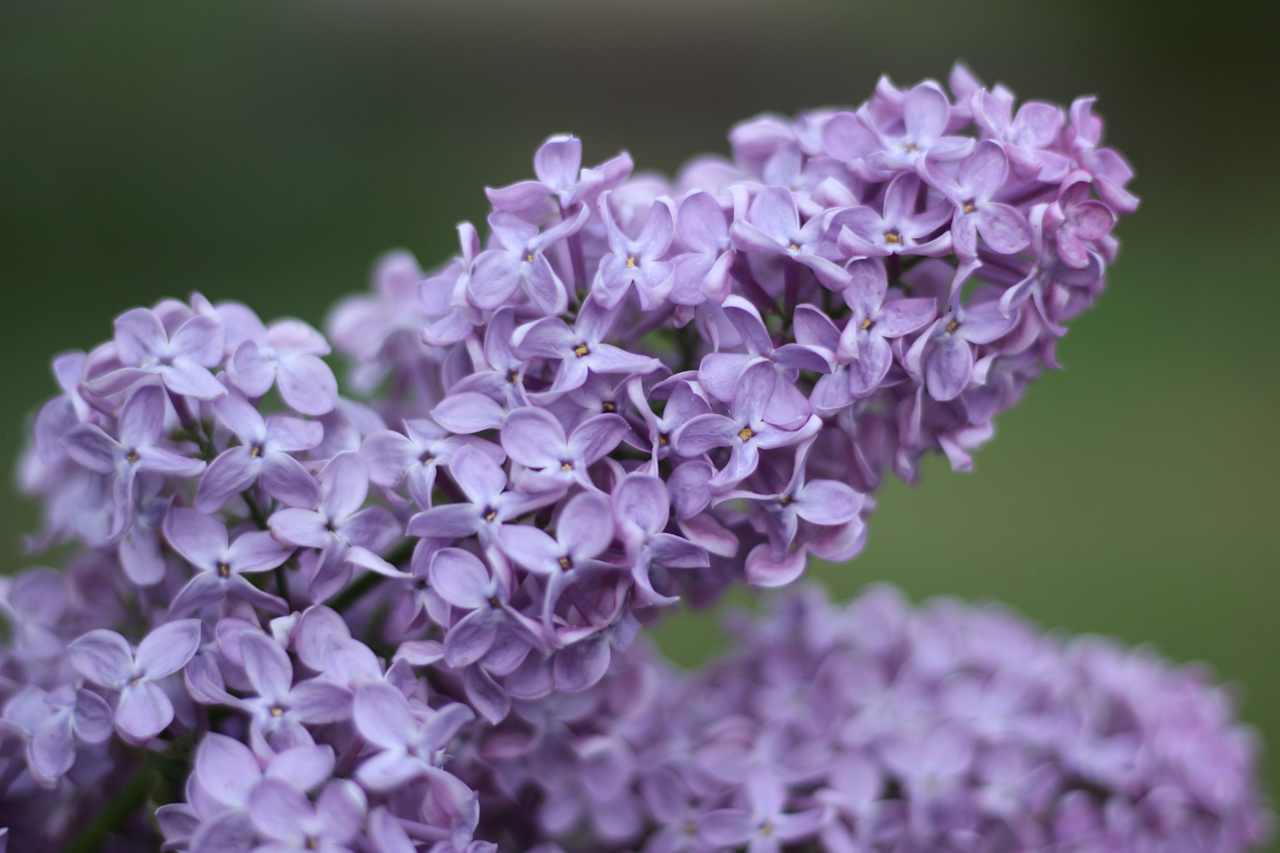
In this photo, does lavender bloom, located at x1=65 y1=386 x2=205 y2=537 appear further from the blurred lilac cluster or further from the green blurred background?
the green blurred background

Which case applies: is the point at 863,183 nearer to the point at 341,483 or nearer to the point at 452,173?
the point at 341,483

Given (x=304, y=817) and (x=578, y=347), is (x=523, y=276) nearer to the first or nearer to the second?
(x=578, y=347)

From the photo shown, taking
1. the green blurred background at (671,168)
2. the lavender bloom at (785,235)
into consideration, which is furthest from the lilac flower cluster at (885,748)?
the green blurred background at (671,168)

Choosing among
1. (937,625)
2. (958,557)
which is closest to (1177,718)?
(937,625)

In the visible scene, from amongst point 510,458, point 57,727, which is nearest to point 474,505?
point 510,458

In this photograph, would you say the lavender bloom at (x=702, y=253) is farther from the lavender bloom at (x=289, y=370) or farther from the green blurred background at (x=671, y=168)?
the green blurred background at (x=671, y=168)

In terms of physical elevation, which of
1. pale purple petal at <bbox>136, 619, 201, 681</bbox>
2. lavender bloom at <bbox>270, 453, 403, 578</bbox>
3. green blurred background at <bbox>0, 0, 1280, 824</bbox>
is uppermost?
green blurred background at <bbox>0, 0, 1280, 824</bbox>

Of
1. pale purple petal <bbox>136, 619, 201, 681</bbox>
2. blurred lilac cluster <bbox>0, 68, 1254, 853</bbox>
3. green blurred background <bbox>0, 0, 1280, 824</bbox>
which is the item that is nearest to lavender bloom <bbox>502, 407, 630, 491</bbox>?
blurred lilac cluster <bbox>0, 68, 1254, 853</bbox>
